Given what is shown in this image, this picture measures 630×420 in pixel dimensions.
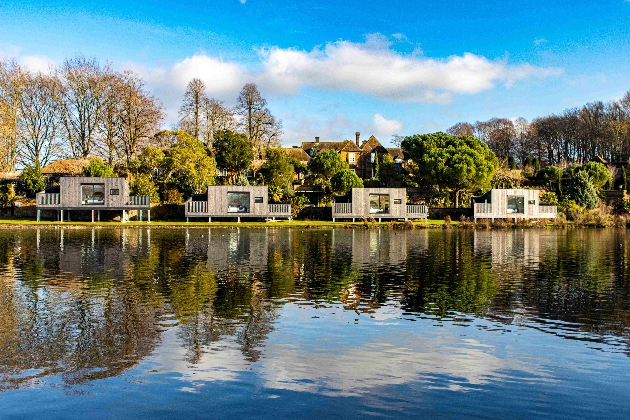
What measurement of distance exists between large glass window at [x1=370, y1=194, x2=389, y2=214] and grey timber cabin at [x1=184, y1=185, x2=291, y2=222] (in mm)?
8904

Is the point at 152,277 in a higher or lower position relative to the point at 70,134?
lower

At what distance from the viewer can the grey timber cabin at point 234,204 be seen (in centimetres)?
5584

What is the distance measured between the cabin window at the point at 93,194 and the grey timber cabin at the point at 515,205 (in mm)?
37211

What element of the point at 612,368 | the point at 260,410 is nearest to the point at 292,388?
the point at 260,410

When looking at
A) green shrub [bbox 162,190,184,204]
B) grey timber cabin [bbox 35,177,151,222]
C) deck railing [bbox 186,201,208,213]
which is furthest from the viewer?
green shrub [bbox 162,190,184,204]

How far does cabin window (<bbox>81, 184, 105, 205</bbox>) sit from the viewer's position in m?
54.6

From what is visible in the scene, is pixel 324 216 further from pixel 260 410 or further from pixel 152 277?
pixel 260 410

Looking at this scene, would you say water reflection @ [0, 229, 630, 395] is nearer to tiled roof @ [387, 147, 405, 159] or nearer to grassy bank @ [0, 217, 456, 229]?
grassy bank @ [0, 217, 456, 229]

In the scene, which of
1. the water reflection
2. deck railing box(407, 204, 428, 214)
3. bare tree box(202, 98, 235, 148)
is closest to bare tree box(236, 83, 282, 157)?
bare tree box(202, 98, 235, 148)

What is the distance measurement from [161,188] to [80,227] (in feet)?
35.7

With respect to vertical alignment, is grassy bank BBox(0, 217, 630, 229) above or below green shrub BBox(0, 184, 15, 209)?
below

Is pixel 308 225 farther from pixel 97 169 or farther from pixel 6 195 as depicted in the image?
pixel 6 195

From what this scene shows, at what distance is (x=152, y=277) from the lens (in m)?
20.7

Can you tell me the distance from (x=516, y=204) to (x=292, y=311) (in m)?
51.3
